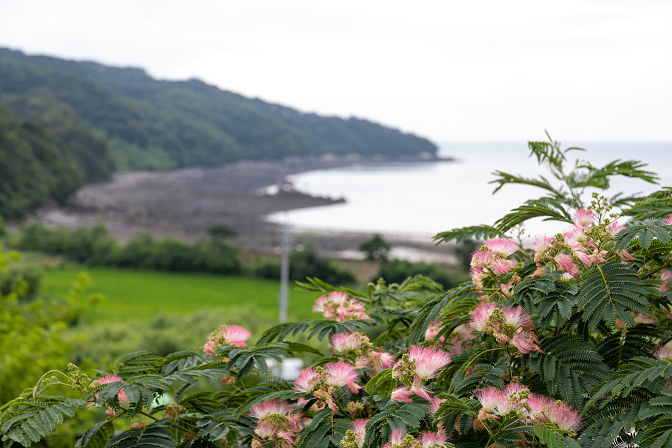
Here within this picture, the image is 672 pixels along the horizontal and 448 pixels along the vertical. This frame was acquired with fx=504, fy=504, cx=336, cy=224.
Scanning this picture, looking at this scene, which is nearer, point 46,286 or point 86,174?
point 46,286

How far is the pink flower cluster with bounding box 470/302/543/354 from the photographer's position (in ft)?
3.58

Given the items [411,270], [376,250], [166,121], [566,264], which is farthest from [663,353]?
[166,121]

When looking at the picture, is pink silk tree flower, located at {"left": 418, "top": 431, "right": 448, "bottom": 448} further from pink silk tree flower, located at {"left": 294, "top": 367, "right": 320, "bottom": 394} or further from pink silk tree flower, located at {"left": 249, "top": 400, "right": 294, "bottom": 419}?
pink silk tree flower, located at {"left": 249, "top": 400, "right": 294, "bottom": 419}

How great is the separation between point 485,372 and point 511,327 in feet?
0.39

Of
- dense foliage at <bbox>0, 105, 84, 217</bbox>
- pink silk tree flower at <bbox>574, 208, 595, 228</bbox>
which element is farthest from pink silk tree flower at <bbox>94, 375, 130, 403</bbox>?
dense foliage at <bbox>0, 105, 84, 217</bbox>

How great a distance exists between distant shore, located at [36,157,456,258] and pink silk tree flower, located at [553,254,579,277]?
37.4 metres

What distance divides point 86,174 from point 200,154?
27.8 metres

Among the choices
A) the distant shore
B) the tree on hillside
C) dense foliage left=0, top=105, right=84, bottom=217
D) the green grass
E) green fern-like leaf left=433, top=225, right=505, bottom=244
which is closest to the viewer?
green fern-like leaf left=433, top=225, right=505, bottom=244

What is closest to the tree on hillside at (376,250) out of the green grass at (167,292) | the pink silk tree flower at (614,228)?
the green grass at (167,292)

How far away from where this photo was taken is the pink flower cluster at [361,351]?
1.29m

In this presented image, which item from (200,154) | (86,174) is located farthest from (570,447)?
(200,154)

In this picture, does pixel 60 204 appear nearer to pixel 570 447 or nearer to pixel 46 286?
pixel 46 286

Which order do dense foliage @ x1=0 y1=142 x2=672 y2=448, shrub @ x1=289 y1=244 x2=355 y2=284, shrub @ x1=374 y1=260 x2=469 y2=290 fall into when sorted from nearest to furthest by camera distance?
dense foliage @ x1=0 y1=142 x2=672 y2=448
shrub @ x1=374 y1=260 x2=469 y2=290
shrub @ x1=289 y1=244 x2=355 y2=284

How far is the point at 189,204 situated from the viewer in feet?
193
